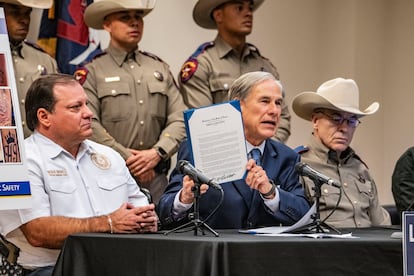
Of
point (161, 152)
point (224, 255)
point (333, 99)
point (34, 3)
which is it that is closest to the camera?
point (224, 255)

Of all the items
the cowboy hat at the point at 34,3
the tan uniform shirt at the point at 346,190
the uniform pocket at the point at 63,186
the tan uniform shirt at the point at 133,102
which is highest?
the cowboy hat at the point at 34,3

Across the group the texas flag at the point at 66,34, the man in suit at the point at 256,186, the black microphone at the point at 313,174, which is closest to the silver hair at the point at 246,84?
the man in suit at the point at 256,186

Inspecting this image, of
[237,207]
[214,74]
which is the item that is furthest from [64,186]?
[214,74]

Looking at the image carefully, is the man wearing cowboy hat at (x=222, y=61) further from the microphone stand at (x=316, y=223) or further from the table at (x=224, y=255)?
the table at (x=224, y=255)

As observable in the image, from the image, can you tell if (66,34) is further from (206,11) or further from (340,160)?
(340,160)

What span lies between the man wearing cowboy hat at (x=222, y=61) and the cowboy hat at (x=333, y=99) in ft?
1.79

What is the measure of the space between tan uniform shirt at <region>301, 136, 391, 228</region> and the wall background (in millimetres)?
2220

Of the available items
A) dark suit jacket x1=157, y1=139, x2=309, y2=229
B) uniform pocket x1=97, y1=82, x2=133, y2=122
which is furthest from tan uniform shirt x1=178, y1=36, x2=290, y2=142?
dark suit jacket x1=157, y1=139, x2=309, y2=229

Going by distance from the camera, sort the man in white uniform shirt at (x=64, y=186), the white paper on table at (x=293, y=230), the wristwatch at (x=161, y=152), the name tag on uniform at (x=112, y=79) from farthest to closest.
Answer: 1. the name tag on uniform at (x=112, y=79)
2. the wristwatch at (x=161, y=152)
3. the man in white uniform shirt at (x=64, y=186)
4. the white paper on table at (x=293, y=230)

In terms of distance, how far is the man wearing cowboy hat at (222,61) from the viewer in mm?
5367

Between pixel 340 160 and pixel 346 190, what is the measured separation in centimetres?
17

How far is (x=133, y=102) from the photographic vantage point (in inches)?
205

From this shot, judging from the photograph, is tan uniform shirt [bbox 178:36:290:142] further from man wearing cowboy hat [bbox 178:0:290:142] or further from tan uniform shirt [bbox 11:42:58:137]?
tan uniform shirt [bbox 11:42:58:137]

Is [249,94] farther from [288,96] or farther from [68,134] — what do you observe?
[288,96]
